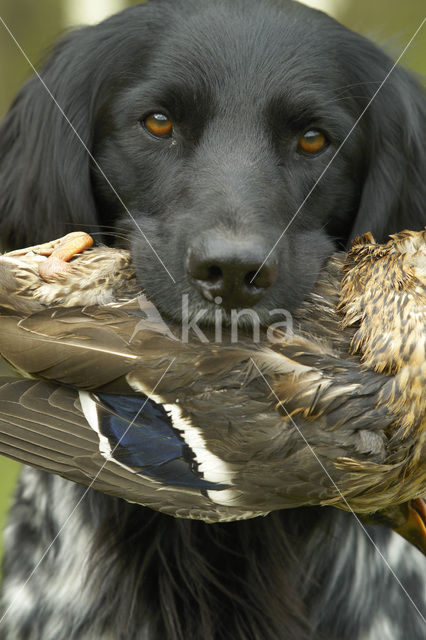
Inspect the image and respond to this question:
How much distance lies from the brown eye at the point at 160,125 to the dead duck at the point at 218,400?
0.43 m

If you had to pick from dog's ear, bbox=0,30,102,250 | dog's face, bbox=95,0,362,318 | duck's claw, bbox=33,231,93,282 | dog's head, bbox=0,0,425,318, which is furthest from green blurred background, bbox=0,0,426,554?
duck's claw, bbox=33,231,93,282

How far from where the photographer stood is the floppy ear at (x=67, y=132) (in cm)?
238

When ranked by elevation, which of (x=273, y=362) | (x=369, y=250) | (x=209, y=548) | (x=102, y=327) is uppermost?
(x=369, y=250)

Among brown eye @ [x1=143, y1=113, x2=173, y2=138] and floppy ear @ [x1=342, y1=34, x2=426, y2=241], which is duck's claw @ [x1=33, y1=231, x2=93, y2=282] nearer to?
brown eye @ [x1=143, y1=113, x2=173, y2=138]

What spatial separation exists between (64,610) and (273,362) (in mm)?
1040

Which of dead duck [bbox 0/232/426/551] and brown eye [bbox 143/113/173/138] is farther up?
brown eye [bbox 143/113/173/138]

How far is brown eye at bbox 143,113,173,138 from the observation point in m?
2.24

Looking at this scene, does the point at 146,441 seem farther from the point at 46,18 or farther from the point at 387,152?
the point at 46,18

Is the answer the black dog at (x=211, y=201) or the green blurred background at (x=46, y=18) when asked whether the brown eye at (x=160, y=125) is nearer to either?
the black dog at (x=211, y=201)

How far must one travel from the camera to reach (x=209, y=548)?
225 cm

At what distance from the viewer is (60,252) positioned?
6.85ft

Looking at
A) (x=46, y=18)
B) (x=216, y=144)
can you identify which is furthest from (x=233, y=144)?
(x=46, y=18)

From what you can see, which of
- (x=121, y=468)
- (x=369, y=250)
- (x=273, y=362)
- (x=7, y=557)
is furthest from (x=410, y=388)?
(x=7, y=557)

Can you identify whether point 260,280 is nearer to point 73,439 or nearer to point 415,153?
point 73,439
